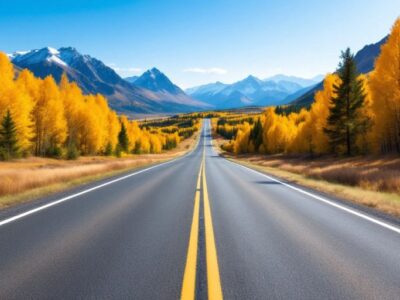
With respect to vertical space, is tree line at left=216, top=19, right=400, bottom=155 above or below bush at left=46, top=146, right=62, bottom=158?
above

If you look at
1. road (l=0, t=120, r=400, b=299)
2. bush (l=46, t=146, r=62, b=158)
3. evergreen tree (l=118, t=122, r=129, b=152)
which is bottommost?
road (l=0, t=120, r=400, b=299)

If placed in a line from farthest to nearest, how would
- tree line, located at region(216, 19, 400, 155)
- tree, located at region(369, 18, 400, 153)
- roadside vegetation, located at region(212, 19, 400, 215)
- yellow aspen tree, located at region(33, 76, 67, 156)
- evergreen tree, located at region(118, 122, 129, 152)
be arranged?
evergreen tree, located at region(118, 122, 129, 152)
yellow aspen tree, located at region(33, 76, 67, 156)
tree line, located at region(216, 19, 400, 155)
tree, located at region(369, 18, 400, 153)
roadside vegetation, located at region(212, 19, 400, 215)

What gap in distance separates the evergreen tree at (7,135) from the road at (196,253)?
116ft

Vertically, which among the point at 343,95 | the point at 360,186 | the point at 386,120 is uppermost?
the point at 343,95

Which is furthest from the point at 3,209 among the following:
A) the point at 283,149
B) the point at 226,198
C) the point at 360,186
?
the point at 283,149

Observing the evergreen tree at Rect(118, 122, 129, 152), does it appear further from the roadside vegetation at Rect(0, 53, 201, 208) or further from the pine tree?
the pine tree

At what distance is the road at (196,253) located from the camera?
147 inches

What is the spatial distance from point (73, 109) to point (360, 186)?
52620 millimetres

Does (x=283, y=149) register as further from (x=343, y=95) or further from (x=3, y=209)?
(x=3, y=209)

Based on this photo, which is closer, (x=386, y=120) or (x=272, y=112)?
(x=386, y=120)

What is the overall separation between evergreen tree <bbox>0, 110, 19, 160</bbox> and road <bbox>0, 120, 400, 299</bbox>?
116ft

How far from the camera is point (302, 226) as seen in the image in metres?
7.00

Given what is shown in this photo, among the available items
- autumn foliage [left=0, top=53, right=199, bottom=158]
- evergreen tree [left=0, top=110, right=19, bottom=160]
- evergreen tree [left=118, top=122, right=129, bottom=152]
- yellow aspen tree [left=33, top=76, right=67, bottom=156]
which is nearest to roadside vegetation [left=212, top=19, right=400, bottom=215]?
evergreen tree [left=0, top=110, right=19, bottom=160]

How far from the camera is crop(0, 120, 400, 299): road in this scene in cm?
372
